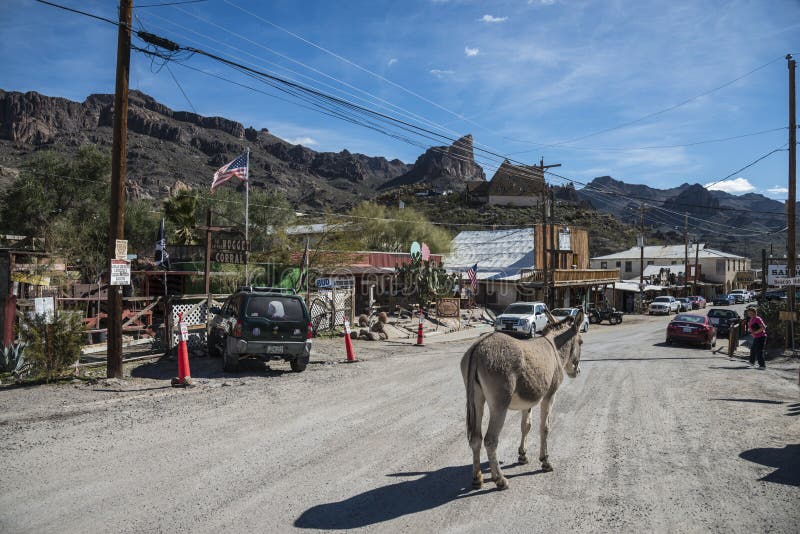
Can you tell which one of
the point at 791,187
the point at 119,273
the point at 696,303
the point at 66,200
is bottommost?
the point at 696,303

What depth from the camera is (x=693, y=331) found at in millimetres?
22266

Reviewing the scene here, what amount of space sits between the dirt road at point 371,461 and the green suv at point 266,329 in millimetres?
962

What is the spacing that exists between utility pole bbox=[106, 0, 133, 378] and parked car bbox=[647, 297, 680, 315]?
4906cm

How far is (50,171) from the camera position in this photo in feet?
113

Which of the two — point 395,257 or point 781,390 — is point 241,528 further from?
point 395,257

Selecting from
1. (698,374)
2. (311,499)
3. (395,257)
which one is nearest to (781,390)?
(698,374)

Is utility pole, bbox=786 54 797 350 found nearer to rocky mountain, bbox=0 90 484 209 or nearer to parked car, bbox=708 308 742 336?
parked car, bbox=708 308 742 336

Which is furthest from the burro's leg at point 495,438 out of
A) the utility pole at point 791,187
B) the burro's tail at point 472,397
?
the utility pole at point 791,187

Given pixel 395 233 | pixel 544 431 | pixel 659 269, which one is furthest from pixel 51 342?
pixel 659 269

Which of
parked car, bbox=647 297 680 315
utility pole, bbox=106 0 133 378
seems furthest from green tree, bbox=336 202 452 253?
utility pole, bbox=106 0 133 378

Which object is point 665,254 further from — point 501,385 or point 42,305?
point 501,385

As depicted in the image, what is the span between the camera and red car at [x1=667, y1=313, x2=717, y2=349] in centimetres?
2207

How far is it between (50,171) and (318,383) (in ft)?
108

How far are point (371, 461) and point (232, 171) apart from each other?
614 inches
